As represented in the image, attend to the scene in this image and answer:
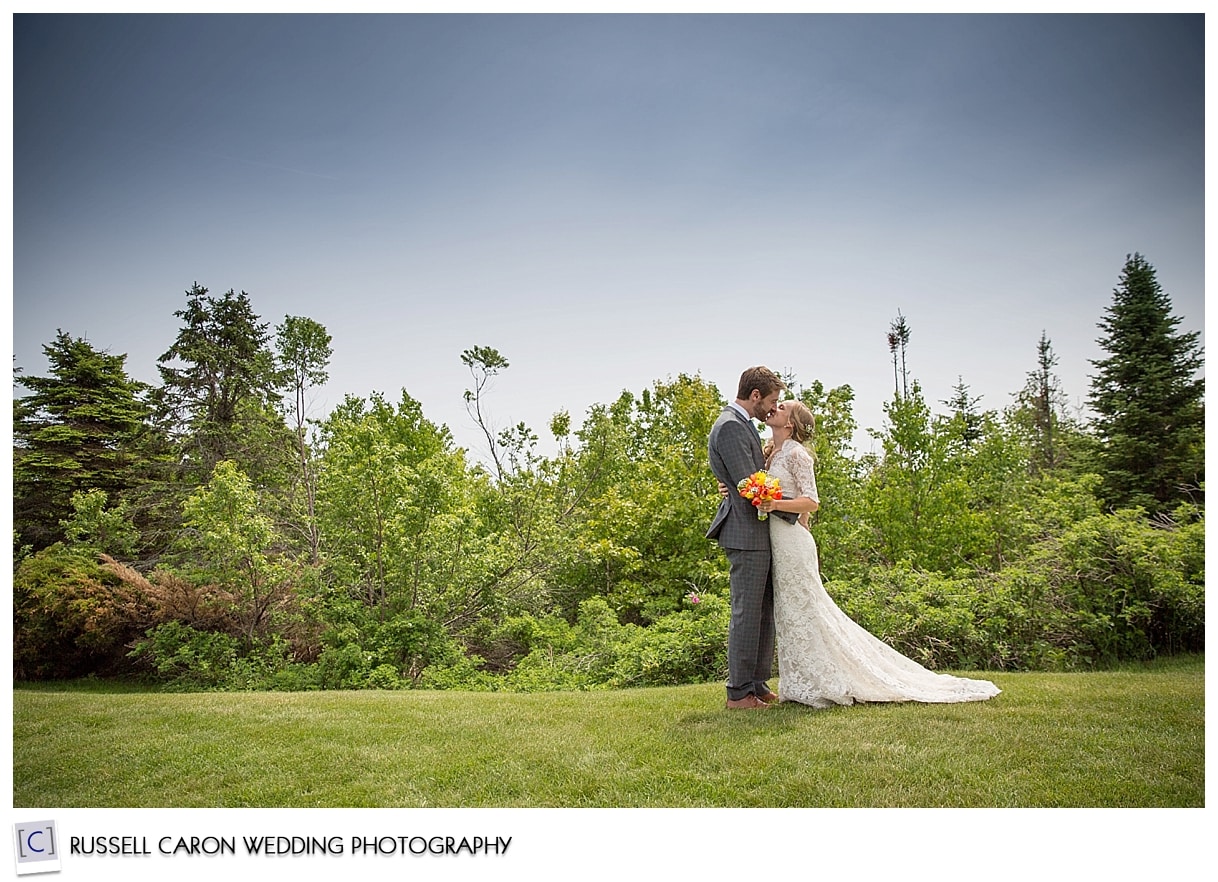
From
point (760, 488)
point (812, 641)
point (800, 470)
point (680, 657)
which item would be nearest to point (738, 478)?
point (760, 488)

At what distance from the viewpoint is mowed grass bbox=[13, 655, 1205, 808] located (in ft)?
9.62

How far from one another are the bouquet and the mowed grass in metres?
1.03

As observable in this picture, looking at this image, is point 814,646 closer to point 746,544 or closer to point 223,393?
point 746,544

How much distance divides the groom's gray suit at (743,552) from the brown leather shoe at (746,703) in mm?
19

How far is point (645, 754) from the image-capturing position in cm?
335

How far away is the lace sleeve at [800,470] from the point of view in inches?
157

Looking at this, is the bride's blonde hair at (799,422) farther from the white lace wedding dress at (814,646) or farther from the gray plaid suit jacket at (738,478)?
the gray plaid suit jacket at (738,478)

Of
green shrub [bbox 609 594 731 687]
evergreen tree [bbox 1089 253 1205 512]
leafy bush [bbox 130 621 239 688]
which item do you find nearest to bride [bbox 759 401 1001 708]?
green shrub [bbox 609 594 731 687]

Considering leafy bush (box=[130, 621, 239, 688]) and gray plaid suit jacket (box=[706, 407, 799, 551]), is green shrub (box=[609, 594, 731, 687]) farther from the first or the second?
leafy bush (box=[130, 621, 239, 688])

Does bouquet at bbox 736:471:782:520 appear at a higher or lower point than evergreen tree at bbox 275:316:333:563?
lower

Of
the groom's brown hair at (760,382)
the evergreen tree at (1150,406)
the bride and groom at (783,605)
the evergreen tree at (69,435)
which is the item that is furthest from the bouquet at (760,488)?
the evergreen tree at (69,435)

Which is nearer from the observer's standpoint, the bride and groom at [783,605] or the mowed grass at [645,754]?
the mowed grass at [645,754]
